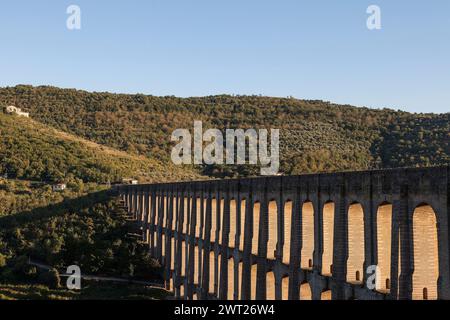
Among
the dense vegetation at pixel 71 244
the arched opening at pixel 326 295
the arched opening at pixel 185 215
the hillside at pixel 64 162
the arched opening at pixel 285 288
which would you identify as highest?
the hillside at pixel 64 162

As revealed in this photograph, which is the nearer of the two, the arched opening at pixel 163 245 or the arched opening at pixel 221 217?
the arched opening at pixel 221 217

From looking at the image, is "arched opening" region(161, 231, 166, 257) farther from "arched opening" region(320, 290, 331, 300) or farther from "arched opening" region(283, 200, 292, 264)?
"arched opening" region(320, 290, 331, 300)

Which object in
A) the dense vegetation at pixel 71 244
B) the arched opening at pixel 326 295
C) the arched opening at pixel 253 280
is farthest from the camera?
the dense vegetation at pixel 71 244

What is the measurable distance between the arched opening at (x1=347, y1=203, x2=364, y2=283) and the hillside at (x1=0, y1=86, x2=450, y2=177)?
49.1m

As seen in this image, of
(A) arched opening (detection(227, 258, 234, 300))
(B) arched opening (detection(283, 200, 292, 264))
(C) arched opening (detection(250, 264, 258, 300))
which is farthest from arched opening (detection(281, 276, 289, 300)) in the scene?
(A) arched opening (detection(227, 258, 234, 300))

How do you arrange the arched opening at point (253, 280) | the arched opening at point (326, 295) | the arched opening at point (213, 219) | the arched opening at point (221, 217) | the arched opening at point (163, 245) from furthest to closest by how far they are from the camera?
the arched opening at point (163, 245) < the arched opening at point (213, 219) < the arched opening at point (221, 217) < the arched opening at point (253, 280) < the arched opening at point (326, 295)

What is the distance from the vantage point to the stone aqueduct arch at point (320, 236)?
57.0ft

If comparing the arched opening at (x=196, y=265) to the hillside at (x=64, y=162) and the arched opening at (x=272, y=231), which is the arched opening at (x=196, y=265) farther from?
the hillside at (x=64, y=162)

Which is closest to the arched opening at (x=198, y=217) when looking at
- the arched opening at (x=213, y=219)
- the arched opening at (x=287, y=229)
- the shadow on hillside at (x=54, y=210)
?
the arched opening at (x=213, y=219)

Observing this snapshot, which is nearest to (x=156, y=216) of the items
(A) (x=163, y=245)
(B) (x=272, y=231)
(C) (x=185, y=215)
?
(A) (x=163, y=245)

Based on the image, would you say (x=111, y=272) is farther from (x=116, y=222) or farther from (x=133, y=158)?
(x=133, y=158)

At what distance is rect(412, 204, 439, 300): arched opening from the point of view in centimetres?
1728

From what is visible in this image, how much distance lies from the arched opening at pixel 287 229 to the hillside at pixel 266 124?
4509cm
